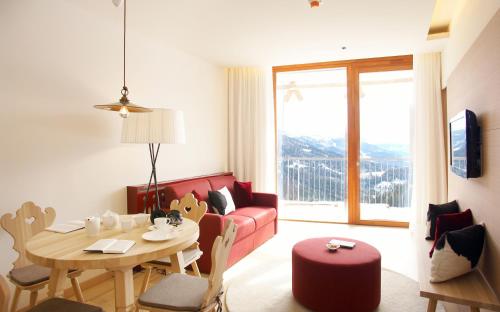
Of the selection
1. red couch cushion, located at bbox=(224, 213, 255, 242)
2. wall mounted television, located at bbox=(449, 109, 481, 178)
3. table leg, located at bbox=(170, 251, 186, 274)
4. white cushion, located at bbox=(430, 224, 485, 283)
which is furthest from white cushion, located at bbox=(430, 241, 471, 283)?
red couch cushion, located at bbox=(224, 213, 255, 242)

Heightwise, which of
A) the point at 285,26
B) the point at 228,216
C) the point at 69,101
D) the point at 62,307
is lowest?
the point at 62,307

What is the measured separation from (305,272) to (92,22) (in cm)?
309

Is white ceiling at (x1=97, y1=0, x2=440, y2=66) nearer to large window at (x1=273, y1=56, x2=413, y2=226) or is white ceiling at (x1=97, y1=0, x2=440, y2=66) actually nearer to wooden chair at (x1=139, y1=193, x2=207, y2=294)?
large window at (x1=273, y1=56, x2=413, y2=226)

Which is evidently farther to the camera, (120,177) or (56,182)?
(120,177)

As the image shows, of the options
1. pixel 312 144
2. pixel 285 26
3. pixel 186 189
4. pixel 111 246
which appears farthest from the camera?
pixel 312 144

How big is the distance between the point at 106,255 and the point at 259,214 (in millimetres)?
2691

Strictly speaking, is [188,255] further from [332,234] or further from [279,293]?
[332,234]

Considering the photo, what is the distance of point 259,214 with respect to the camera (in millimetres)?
4262

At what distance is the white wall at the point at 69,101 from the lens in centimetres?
256

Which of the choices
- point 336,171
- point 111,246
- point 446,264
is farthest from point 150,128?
point 336,171

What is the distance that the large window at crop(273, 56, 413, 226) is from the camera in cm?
525

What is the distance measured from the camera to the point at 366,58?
5184mm

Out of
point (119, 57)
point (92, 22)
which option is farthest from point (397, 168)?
point (92, 22)

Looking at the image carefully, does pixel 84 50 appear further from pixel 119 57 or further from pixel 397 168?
pixel 397 168
